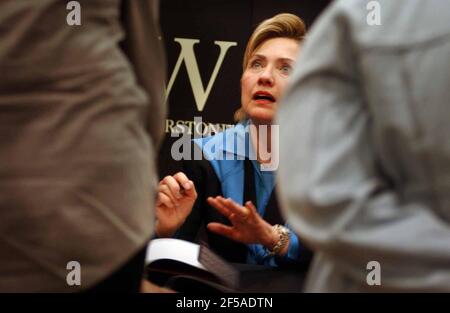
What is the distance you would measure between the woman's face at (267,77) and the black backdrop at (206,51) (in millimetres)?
452

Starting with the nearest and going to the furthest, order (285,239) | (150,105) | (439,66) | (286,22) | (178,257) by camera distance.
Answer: (439,66)
(150,105)
(178,257)
(285,239)
(286,22)

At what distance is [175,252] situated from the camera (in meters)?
0.84

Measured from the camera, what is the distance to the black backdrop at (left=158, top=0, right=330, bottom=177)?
226 cm

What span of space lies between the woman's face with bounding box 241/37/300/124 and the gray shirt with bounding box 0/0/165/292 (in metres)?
1.11

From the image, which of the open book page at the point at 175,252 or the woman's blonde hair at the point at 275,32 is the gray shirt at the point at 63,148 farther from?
the woman's blonde hair at the point at 275,32

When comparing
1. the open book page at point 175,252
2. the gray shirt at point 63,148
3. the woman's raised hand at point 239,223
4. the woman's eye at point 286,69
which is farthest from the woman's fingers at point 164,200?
the gray shirt at point 63,148

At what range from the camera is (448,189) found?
505 mm

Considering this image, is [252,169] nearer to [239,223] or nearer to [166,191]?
[166,191]

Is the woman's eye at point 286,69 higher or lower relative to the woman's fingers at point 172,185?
higher

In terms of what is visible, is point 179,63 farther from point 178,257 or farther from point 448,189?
point 448,189

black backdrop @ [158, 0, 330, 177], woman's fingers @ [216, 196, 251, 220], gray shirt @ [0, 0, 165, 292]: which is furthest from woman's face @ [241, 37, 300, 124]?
gray shirt @ [0, 0, 165, 292]

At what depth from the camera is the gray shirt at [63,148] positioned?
0.53 m

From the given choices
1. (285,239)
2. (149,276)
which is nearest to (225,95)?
(285,239)
